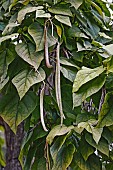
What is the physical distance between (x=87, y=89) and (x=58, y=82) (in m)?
0.05

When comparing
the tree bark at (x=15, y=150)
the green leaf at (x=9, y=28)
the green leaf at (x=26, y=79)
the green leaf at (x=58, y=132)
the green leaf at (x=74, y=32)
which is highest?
the green leaf at (x=9, y=28)

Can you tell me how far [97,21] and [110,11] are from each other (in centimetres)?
13

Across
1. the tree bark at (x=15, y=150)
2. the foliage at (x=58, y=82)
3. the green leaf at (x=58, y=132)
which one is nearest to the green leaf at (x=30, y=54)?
the foliage at (x=58, y=82)

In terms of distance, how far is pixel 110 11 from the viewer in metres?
0.86

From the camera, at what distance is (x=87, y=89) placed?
1.81 feet

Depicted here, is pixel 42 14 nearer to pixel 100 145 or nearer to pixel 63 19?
pixel 63 19

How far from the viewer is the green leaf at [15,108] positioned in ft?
1.90

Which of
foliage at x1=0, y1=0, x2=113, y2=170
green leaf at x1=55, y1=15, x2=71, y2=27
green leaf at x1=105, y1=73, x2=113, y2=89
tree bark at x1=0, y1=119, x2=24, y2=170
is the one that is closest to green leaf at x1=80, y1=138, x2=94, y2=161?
foliage at x1=0, y1=0, x2=113, y2=170

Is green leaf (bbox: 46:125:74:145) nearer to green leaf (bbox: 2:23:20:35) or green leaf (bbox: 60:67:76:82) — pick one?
green leaf (bbox: 60:67:76:82)

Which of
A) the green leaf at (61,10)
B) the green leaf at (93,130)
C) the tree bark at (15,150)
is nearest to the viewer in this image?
the green leaf at (93,130)

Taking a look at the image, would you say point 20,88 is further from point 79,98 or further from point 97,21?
point 97,21

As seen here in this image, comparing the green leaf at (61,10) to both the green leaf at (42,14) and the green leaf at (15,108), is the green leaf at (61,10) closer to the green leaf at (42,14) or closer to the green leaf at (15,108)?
the green leaf at (42,14)

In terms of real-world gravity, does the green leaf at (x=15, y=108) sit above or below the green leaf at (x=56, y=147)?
above

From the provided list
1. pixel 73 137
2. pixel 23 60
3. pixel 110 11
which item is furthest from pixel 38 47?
pixel 110 11
